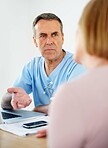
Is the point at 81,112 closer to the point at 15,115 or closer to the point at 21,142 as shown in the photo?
the point at 21,142

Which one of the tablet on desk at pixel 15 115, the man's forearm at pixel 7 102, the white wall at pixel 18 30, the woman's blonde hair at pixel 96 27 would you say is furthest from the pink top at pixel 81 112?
the white wall at pixel 18 30

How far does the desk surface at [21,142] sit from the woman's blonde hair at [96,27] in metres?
0.45

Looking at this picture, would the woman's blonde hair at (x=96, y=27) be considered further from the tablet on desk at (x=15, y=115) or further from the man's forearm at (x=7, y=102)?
the man's forearm at (x=7, y=102)

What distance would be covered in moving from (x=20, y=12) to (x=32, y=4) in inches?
6.8

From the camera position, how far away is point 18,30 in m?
3.11

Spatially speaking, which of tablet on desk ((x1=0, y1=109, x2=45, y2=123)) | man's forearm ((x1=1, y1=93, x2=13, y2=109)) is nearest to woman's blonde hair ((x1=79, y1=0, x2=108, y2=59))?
tablet on desk ((x1=0, y1=109, x2=45, y2=123))

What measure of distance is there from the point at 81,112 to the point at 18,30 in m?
2.62

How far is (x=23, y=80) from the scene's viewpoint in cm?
205

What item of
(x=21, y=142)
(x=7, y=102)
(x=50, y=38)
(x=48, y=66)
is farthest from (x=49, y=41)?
(x=21, y=142)

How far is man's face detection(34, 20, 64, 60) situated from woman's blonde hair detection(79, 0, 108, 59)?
1.25 m

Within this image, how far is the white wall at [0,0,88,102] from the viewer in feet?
9.46

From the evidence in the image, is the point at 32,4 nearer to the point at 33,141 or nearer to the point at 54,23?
the point at 54,23

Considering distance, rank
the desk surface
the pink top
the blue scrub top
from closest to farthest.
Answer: the pink top → the desk surface → the blue scrub top

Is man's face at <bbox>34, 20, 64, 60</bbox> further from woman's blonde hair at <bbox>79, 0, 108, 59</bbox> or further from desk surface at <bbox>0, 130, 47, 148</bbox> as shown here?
woman's blonde hair at <bbox>79, 0, 108, 59</bbox>
